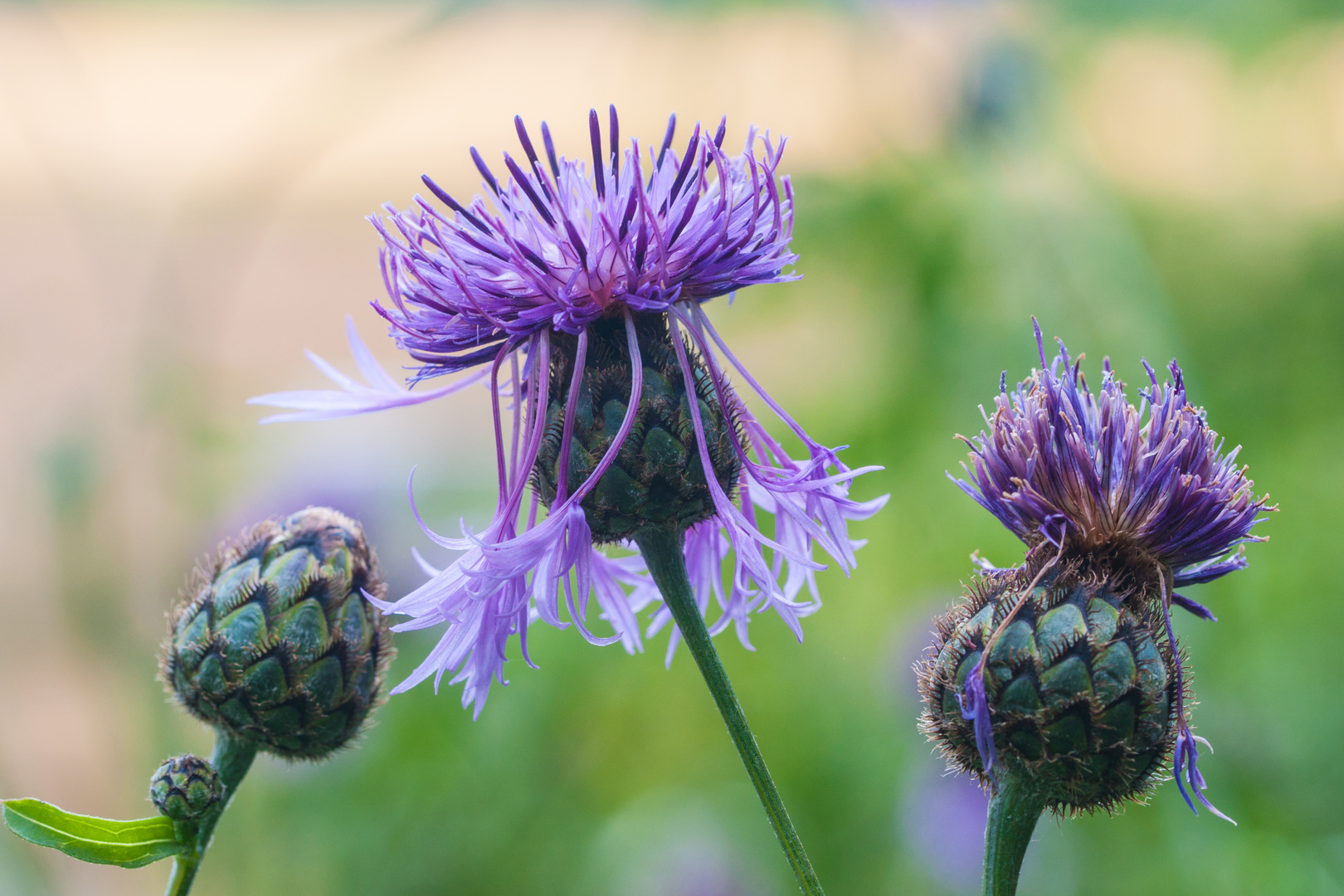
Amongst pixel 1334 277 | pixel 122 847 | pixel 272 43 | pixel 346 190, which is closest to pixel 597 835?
pixel 122 847

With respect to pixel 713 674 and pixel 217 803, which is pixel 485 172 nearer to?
pixel 713 674

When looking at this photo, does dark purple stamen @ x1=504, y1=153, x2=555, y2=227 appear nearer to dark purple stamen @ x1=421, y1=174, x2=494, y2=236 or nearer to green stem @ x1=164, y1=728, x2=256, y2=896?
dark purple stamen @ x1=421, y1=174, x2=494, y2=236

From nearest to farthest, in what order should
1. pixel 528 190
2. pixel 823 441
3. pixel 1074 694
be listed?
pixel 1074 694, pixel 528 190, pixel 823 441

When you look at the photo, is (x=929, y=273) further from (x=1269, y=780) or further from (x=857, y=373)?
(x=1269, y=780)

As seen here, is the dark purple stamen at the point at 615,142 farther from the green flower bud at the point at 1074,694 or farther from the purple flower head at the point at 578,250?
the green flower bud at the point at 1074,694

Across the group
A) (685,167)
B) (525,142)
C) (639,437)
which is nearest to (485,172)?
(525,142)

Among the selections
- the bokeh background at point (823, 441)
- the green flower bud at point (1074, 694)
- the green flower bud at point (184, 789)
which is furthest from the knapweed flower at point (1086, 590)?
the bokeh background at point (823, 441)
